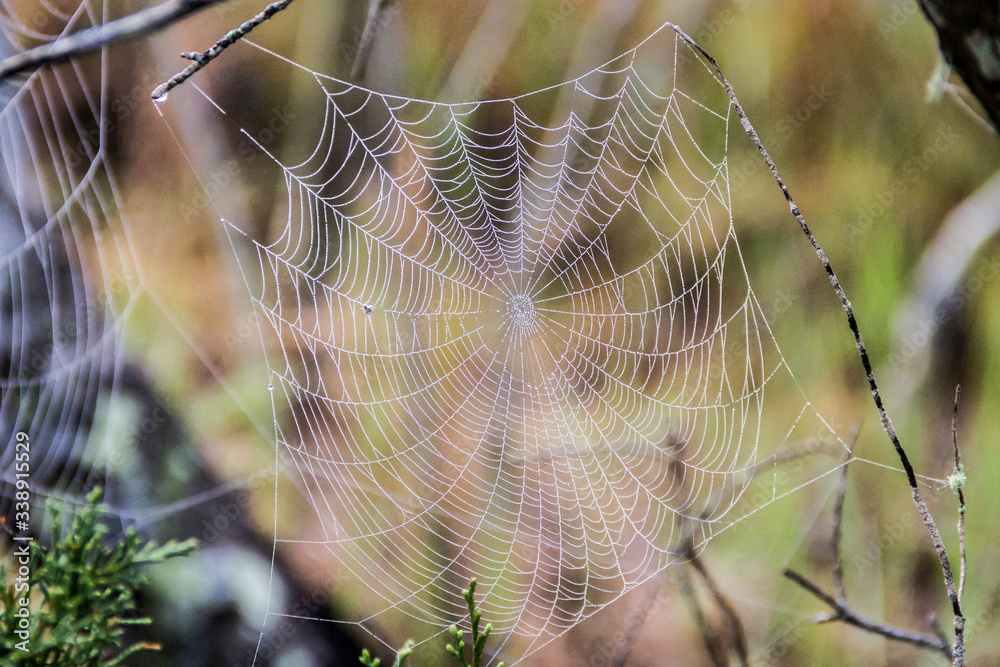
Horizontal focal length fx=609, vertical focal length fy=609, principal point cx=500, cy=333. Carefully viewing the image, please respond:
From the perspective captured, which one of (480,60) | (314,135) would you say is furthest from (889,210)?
(314,135)

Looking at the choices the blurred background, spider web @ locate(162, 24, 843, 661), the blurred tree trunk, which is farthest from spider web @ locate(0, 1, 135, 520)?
the blurred tree trunk

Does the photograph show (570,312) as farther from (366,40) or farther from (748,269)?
(366,40)

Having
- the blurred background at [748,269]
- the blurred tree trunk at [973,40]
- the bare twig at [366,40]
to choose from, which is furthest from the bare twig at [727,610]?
the bare twig at [366,40]

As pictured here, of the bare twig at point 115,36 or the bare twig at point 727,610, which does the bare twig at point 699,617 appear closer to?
the bare twig at point 727,610

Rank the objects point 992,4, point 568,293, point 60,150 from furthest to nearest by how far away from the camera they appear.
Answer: point 568,293 → point 60,150 → point 992,4

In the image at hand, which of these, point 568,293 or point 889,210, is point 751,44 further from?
point 568,293

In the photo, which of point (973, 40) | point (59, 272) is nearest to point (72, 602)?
point (59, 272)

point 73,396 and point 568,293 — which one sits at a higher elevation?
point 568,293
